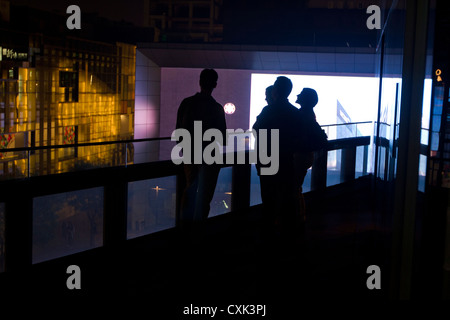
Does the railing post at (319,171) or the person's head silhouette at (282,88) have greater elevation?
the person's head silhouette at (282,88)

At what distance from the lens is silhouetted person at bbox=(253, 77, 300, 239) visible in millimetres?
4855

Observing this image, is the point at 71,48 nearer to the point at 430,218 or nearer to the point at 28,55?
the point at 28,55

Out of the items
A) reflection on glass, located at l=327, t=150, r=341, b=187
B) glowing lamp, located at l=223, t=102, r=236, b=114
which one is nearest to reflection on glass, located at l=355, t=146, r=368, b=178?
reflection on glass, located at l=327, t=150, r=341, b=187

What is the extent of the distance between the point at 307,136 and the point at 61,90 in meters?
38.1

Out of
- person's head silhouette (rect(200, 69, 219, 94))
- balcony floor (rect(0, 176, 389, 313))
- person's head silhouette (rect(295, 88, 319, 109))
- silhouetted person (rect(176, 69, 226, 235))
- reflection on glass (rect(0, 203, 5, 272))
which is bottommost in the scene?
balcony floor (rect(0, 176, 389, 313))

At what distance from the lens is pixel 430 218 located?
2482 mm

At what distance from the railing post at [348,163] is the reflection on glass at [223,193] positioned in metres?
3.19

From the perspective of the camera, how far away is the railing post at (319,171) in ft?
26.1

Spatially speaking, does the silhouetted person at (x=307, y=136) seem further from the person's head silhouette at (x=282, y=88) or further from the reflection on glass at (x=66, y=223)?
the reflection on glass at (x=66, y=223)

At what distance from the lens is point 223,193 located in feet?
20.1

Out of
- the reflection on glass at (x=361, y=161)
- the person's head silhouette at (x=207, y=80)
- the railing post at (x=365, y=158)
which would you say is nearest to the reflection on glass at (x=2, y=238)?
the person's head silhouette at (x=207, y=80)

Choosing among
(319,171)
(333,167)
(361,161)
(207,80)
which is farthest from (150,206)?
(361,161)

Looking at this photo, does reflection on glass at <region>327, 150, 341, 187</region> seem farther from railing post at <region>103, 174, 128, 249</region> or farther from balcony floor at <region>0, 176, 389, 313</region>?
railing post at <region>103, 174, 128, 249</region>

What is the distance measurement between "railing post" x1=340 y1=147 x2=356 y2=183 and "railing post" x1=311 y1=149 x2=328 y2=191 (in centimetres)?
68
